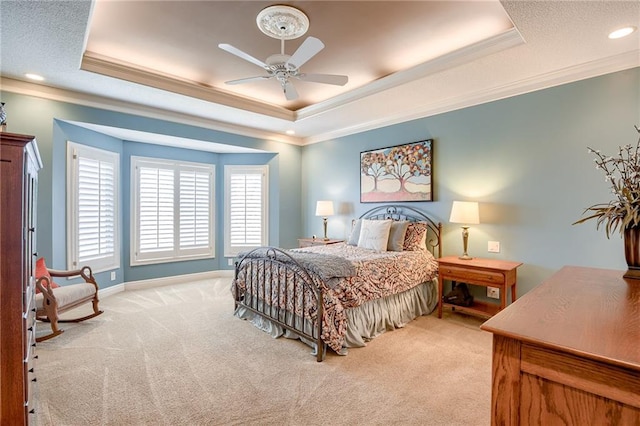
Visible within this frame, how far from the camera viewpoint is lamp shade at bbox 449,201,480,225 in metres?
3.60

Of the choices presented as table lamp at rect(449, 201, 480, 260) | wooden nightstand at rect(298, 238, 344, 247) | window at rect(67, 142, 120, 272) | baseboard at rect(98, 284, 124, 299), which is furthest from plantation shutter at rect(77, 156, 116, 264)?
table lamp at rect(449, 201, 480, 260)

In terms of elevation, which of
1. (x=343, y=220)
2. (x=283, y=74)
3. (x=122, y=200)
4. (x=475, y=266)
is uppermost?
(x=283, y=74)

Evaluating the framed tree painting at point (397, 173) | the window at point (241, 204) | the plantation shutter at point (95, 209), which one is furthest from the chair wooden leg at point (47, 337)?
the framed tree painting at point (397, 173)

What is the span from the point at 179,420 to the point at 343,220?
4048 millimetres

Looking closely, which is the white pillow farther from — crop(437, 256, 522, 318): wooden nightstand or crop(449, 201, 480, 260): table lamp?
crop(449, 201, 480, 260): table lamp

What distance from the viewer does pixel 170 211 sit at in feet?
18.1

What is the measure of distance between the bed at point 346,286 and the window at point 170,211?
7.39 ft

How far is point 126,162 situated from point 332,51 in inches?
154

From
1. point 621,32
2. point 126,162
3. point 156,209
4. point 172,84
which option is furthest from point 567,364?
point 126,162

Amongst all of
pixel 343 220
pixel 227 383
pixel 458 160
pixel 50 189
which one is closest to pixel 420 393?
pixel 227 383

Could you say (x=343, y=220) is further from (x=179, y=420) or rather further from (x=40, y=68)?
(x=40, y=68)

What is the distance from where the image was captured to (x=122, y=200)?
505 cm

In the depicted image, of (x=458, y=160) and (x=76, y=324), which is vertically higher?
(x=458, y=160)

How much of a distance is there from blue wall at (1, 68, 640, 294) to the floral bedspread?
731 mm
